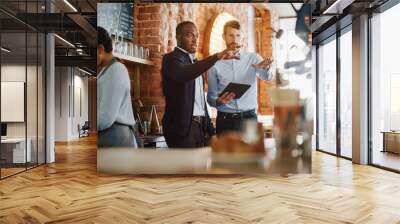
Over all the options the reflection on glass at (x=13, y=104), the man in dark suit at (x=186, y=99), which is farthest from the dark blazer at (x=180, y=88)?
the reflection on glass at (x=13, y=104)

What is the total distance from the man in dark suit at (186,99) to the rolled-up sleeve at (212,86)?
0.28ft

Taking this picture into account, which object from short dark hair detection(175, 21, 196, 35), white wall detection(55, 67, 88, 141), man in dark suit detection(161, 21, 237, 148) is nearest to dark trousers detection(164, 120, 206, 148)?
man in dark suit detection(161, 21, 237, 148)

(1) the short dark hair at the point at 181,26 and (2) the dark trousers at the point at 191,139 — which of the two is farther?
(1) the short dark hair at the point at 181,26

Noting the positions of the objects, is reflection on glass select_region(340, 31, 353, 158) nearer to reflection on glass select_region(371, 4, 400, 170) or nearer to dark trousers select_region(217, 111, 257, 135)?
reflection on glass select_region(371, 4, 400, 170)

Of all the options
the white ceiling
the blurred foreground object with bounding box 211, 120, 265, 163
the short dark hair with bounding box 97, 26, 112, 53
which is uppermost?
the white ceiling

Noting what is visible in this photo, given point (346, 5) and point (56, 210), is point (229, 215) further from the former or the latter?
point (346, 5)

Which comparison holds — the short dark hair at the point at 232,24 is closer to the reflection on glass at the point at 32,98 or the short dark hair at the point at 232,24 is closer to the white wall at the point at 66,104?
the reflection on glass at the point at 32,98

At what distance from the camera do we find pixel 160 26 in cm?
638

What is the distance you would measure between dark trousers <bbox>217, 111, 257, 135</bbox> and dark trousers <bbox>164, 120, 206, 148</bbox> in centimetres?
31

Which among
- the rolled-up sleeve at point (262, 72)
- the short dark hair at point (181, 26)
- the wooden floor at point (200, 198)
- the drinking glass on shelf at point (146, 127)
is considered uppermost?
the short dark hair at point (181, 26)

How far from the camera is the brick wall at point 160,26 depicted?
20.8ft

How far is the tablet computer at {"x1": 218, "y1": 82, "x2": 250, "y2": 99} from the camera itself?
6.30 meters

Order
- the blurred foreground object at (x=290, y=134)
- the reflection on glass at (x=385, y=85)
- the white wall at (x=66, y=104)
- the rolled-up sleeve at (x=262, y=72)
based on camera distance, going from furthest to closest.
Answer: the white wall at (x=66, y=104) < the reflection on glass at (x=385, y=85) < the rolled-up sleeve at (x=262, y=72) < the blurred foreground object at (x=290, y=134)

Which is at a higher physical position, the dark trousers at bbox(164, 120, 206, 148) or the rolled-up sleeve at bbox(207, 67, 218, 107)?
the rolled-up sleeve at bbox(207, 67, 218, 107)
